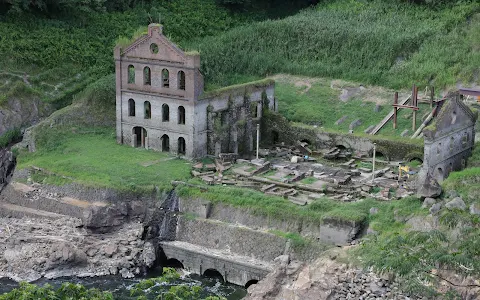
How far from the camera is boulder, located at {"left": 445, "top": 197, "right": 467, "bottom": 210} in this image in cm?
4616

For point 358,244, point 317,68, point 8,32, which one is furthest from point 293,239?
point 8,32

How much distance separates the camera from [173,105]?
5988 cm

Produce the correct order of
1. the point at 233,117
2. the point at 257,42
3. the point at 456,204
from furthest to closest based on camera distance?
1. the point at 257,42
2. the point at 233,117
3. the point at 456,204

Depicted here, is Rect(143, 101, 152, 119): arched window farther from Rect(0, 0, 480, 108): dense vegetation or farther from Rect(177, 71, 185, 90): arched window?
Rect(0, 0, 480, 108): dense vegetation

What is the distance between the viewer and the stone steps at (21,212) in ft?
181

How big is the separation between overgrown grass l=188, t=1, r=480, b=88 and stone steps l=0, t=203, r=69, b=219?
20.5m

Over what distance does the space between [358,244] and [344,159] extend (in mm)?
13861

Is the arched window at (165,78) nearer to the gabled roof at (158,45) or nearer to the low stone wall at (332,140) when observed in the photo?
the gabled roof at (158,45)

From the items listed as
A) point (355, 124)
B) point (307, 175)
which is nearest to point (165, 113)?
point (307, 175)

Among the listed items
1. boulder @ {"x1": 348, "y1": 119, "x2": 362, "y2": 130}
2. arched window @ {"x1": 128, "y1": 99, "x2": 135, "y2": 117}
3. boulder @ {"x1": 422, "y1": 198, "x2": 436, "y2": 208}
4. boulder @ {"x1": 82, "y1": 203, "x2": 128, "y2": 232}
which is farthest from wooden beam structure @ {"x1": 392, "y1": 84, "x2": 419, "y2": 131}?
boulder @ {"x1": 82, "y1": 203, "x2": 128, "y2": 232}

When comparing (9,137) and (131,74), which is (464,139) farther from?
(9,137)

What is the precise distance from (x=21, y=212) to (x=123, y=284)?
948 centimetres

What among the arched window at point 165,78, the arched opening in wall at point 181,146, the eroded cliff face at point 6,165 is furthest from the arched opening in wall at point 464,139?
the eroded cliff face at point 6,165

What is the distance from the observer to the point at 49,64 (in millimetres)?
69812
